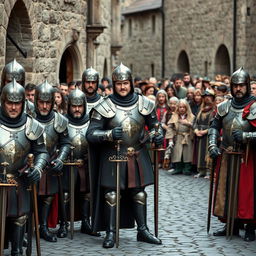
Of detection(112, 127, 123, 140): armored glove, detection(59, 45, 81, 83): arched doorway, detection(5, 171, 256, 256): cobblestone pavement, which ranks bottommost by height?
detection(5, 171, 256, 256): cobblestone pavement

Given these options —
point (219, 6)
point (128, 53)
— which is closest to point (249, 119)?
point (219, 6)

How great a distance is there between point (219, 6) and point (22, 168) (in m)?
27.3

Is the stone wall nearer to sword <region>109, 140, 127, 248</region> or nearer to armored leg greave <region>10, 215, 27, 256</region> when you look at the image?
sword <region>109, 140, 127, 248</region>

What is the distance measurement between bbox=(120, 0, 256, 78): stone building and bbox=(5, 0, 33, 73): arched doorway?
1630 centimetres

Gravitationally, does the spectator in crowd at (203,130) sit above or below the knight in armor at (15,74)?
below

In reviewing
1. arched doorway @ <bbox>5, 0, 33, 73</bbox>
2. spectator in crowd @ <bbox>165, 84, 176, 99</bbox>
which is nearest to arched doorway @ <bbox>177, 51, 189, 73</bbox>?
spectator in crowd @ <bbox>165, 84, 176, 99</bbox>

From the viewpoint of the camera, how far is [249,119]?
9.41 meters

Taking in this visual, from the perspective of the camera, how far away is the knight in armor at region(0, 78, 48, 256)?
8055mm

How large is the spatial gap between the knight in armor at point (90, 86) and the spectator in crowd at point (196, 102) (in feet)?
19.7

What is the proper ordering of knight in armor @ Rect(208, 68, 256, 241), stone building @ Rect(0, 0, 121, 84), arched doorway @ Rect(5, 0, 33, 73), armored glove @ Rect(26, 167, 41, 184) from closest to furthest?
1. armored glove @ Rect(26, 167, 41, 184)
2. knight in armor @ Rect(208, 68, 256, 241)
3. stone building @ Rect(0, 0, 121, 84)
4. arched doorway @ Rect(5, 0, 33, 73)

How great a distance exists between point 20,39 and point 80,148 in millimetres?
6447

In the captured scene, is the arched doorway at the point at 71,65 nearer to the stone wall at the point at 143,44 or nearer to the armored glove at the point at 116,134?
the armored glove at the point at 116,134

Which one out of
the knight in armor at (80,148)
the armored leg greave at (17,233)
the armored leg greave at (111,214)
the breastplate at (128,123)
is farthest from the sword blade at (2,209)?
the knight in armor at (80,148)

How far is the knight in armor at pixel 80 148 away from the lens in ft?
32.6
